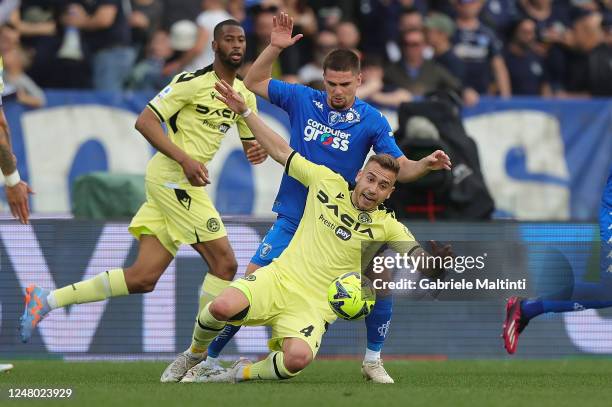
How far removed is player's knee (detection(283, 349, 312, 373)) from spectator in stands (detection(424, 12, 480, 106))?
27.1 feet

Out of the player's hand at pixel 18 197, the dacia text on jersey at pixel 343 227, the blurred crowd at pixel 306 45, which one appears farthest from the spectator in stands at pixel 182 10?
the dacia text on jersey at pixel 343 227

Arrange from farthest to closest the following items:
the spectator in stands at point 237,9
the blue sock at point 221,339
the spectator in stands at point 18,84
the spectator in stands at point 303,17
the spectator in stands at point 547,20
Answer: the spectator in stands at point 547,20 < the spectator in stands at point 303,17 < the spectator in stands at point 237,9 < the spectator in stands at point 18,84 < the blue sock at point 221,339

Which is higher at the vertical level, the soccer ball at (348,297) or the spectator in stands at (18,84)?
the soccer ball at (348,297)

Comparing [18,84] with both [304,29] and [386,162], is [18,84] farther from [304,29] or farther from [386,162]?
[386,162]

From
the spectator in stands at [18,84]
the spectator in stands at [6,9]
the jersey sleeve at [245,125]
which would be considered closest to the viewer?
the jersey sleeve at [245,125]

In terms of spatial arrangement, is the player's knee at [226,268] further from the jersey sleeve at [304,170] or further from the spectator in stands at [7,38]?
the spectator in stands at [7,38]

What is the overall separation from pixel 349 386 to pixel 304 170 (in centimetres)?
159

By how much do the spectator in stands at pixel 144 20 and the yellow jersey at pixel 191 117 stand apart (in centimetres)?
631

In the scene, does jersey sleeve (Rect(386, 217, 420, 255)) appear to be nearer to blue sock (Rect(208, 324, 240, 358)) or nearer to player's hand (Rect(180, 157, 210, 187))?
blue sock (Rect(208, 324, 240, 358))

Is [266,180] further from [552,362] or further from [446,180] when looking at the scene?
[552,362]

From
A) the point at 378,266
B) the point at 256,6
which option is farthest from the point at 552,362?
the point at 256,6

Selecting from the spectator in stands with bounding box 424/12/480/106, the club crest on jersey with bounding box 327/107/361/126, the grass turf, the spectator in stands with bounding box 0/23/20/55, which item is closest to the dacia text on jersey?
the club crest on jersey with bounding box 327/107/361/126

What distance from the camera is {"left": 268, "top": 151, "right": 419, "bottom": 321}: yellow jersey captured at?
9.90 meters

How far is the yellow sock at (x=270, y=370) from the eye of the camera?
9.70 meters
